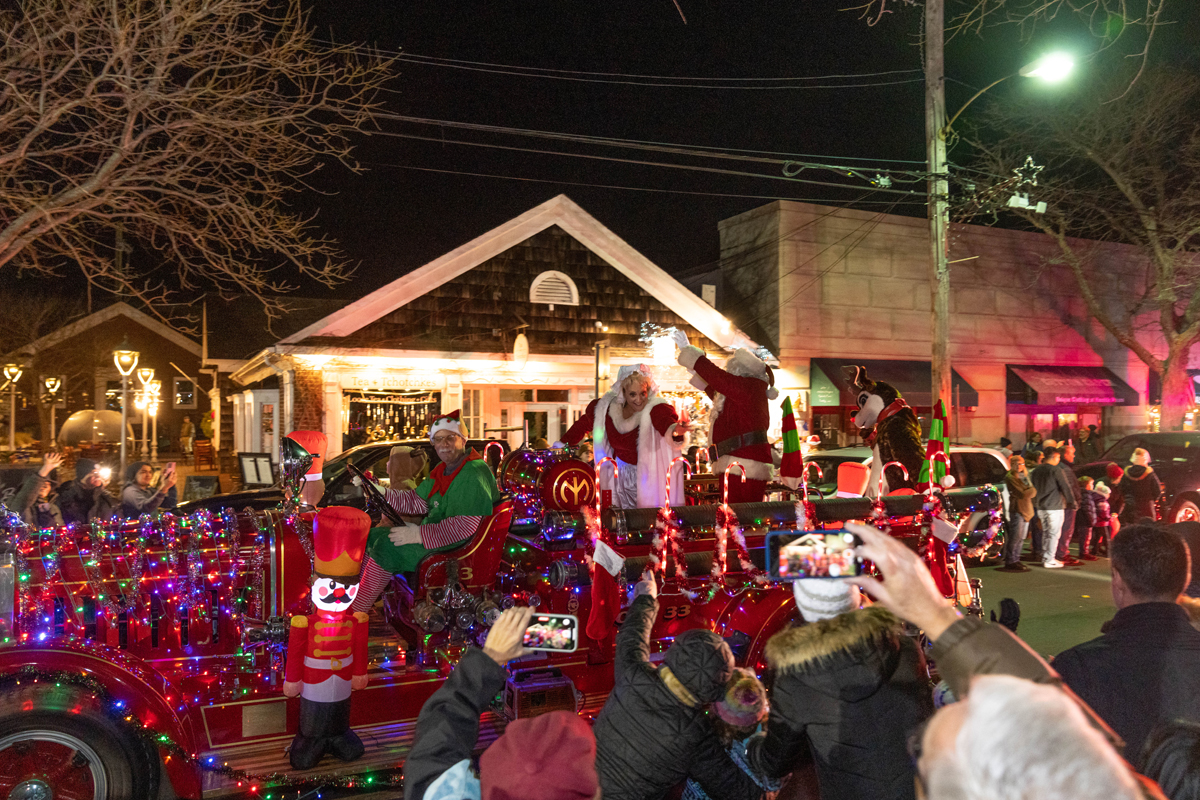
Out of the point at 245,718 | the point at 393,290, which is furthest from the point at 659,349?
the point at 245,718

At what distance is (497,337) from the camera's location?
16609 mm

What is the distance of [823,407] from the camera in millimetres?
19812

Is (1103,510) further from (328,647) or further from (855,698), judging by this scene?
(328,647)

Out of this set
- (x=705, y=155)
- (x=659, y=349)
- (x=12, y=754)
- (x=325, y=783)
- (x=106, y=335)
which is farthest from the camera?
(x=106, y=335)

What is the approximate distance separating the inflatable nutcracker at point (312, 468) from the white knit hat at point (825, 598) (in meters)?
2.81

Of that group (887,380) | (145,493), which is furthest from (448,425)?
(887,380)

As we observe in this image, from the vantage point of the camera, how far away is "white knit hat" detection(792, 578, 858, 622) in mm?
2475

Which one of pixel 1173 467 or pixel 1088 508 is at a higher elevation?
pixel 1173 467

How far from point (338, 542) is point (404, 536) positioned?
0.66m

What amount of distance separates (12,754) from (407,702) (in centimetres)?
163

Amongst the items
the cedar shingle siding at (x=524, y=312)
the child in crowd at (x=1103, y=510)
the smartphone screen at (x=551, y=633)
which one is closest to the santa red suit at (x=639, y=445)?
the smartphone screen at (x=551, y=633)

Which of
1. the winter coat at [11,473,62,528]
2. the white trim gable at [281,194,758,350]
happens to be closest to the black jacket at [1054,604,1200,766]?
the winter coat at [11,473,62,528]

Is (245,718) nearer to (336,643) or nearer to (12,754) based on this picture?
(336,643)

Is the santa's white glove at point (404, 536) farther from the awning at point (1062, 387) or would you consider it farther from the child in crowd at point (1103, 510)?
the awning at point (1062, 387)
